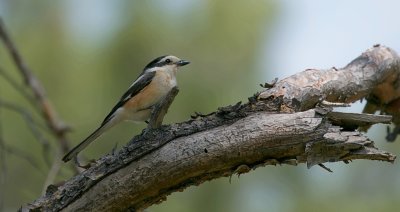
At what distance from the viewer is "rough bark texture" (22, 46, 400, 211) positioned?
2969 millimetres

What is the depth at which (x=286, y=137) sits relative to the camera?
3000mm

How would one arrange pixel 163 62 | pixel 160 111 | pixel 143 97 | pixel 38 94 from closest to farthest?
pixel 160 111
pixel 143 97
pixel 38 94
pixel 163 62

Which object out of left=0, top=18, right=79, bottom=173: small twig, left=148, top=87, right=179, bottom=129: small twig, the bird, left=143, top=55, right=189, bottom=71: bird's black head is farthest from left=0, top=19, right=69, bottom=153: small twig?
left=148, top=87, right=179, bottom=129: small twig

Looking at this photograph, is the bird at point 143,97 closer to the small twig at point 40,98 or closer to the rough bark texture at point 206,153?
the small twig at point 40,98

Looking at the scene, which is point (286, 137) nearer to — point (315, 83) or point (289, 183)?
point (315, 83)

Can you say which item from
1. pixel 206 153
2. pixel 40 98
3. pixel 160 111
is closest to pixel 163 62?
pixel 40 98

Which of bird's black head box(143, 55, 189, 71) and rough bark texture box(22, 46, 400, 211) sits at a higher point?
bird's black head box(143, 55, 189, 71)

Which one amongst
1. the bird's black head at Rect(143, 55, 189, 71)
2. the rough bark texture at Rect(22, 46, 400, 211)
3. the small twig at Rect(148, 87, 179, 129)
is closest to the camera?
the rough bark texture at Rect(22, 46, 400, 211)

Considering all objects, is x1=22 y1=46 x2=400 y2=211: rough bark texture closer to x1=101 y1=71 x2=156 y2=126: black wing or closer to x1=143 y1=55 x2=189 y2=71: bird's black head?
x1=101 y1=71 x2=156 y2=126: black wing

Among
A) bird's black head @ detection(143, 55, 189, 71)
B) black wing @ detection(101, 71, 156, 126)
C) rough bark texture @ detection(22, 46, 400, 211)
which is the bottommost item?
rough bark texture @ detection(22, 46, 400, 211)

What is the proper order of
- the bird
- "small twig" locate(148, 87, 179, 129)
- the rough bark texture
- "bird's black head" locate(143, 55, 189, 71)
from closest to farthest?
the rough bark texture
"small twig" locate(148, 87, 179, 129)
the bird
"bird's black head" locate(143, 55, 189, 71)

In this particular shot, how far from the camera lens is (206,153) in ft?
9.92

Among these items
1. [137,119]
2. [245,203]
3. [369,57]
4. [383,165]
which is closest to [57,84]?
[245,203]

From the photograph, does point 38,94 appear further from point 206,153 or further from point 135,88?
point 206,153
